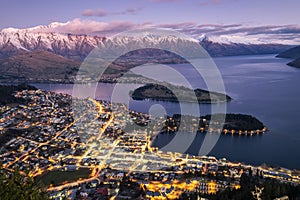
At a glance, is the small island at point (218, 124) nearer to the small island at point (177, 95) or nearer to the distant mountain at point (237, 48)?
the small island at point (177, 95)

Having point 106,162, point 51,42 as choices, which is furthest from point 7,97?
point 51,42

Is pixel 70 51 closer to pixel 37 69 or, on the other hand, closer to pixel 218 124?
pixel 37 69

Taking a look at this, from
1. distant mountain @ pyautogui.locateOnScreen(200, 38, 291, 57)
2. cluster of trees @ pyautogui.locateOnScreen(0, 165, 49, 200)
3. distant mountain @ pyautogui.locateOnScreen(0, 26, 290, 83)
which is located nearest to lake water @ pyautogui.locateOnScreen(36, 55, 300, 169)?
distant mountain @ pyautogui.locateOnScreen(0, 26, 290, 83)

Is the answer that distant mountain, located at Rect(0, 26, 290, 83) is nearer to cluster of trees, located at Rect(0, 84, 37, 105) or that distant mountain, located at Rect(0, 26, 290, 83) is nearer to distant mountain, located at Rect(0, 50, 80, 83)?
distant mountain, located at Rect(0, 50, 80, 83)

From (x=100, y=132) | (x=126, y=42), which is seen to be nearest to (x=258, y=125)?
(x=100, y=132)

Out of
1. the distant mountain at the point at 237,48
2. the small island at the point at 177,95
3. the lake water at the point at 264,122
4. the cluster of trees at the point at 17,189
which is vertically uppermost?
the distant mountain at the point at 237,48

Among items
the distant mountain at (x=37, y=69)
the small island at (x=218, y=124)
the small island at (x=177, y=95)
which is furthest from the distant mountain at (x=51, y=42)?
the small island at (x=218, y=124)

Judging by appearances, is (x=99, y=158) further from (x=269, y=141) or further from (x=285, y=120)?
(x=285, y=120)
